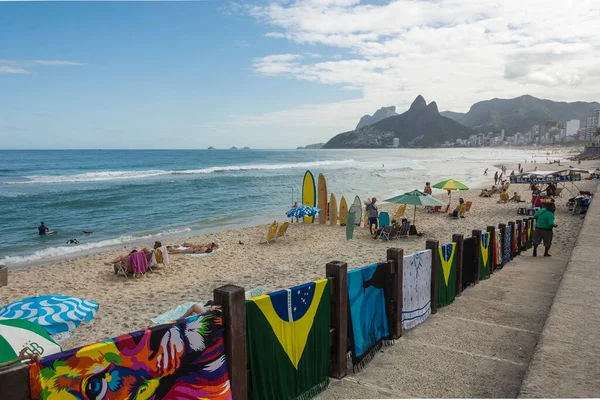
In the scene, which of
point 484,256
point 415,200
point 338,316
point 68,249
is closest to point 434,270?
point 338,316

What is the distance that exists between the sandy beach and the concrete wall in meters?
5.39

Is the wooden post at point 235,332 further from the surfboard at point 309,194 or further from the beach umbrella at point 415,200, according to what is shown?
the surfboard at point 309,194

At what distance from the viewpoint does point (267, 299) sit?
3066 mm

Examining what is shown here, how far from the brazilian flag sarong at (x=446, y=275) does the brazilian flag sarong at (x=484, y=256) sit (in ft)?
4.63

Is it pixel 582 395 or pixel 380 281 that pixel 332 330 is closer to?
pixel 380 281

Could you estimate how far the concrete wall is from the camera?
9.52 feet

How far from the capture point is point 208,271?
11.2 metres

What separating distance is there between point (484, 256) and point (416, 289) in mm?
2967

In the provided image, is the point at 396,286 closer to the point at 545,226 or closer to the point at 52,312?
the point at 52,312

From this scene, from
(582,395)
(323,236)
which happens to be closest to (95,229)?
(323,236)

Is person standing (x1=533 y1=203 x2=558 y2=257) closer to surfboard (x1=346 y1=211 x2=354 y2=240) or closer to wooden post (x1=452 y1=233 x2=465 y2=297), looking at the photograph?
wooden post (x1=452 y1=233 x2=465 y2=297)

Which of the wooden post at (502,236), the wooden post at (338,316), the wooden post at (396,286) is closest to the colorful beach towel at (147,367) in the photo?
the wooden post at (338,316)

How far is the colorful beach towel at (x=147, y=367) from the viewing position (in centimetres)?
207

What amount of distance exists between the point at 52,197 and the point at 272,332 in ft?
109
